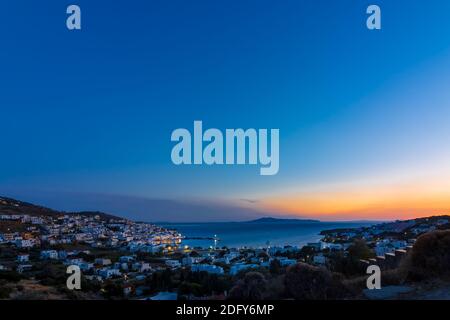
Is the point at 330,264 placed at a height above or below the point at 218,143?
below

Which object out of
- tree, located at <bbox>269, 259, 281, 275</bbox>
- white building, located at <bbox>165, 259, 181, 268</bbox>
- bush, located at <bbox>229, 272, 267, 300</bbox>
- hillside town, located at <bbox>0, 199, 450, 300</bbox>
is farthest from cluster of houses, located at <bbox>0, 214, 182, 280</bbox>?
bush, located at <bbox>229, 272, 267, 300</bbox>

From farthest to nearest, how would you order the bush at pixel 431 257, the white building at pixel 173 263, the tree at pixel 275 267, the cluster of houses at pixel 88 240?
the cluster of houses at pixel 88 240
the white building at pixel 173 263
the tree at pixel 275 267
the bush at pixel 431 257

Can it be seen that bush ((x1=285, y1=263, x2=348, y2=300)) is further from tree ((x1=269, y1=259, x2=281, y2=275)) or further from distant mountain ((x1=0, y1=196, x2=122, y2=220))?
distant mountain ((x1=0, y1=196, x2=122, y2=220))

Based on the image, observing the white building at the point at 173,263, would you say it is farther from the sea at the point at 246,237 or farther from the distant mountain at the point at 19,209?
the distant mountain at the point at 19,209

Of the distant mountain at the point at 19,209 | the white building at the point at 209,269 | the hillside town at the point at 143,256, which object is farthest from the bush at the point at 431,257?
the distant mountain at the point at 19,209

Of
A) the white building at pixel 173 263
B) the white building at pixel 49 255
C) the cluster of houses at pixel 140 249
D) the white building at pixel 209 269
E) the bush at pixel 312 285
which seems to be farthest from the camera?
the white building at pixel 49 255

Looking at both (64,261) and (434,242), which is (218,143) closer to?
(434,242)
